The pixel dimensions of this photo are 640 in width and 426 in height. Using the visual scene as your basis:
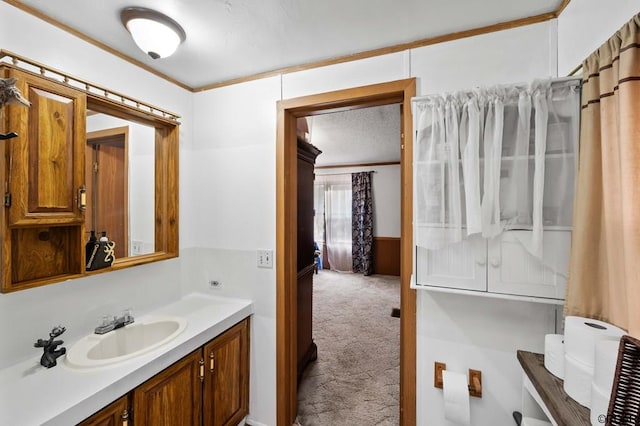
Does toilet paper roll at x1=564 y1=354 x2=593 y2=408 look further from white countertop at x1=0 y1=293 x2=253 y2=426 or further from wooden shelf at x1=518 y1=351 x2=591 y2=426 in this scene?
white countertop at x1=0 y1=293 x2=253 y2=426

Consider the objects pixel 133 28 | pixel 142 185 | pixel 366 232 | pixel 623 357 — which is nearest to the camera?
pixel 623 357

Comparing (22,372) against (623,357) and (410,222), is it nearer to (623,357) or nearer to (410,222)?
(410,222)

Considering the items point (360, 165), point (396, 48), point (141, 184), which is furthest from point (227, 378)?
point (360, 165)

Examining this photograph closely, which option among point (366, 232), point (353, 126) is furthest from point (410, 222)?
point (366, 232)

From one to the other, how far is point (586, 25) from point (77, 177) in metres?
2.26

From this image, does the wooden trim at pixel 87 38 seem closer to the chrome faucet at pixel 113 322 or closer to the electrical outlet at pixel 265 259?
the electrical outlet at pixel 265 259

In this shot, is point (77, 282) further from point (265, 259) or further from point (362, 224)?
point (362, 224)

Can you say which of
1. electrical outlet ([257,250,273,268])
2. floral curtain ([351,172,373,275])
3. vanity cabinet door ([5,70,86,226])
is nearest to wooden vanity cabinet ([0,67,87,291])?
vanity cabinet door ([5,70,86,226])

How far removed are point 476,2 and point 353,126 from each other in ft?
7.60

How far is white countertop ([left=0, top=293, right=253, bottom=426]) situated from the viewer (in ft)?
2.94

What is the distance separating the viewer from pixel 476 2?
4.03 feet

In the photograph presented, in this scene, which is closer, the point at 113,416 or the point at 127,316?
the point at 113,416

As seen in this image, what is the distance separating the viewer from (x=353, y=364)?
8.65ft

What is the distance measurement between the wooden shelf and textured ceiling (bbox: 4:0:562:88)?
5.17 ft
